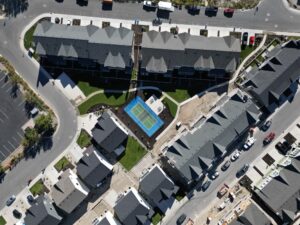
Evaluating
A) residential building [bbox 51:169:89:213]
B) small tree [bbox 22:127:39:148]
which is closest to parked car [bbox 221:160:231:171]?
residential building [bbox 51:169:89:213]

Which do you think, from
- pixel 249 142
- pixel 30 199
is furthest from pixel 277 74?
pixel 30 199

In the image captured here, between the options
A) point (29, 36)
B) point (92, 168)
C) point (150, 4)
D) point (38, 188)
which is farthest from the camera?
point (38, 188)

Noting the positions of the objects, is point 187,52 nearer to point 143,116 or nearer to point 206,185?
point 143,116

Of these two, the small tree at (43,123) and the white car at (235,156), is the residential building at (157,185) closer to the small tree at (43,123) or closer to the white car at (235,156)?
the white car at (235,156)

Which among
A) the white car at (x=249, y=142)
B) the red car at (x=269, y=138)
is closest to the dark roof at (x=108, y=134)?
the white car at (x=249, y=142)

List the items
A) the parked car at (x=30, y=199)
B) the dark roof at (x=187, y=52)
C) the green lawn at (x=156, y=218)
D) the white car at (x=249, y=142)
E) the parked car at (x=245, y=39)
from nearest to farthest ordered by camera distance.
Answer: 1. the dark roof at (x=187, y=52)
2. the parked car at (x=245, y=39)
3. the white car at (x=249, y=142)
4. the parked car at (x=30, y=199)
5. the green lawn at (x=156, y=218)

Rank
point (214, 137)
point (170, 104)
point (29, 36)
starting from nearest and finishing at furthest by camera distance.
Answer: point (214, 137) → point (29, 36) → point (170, 104)

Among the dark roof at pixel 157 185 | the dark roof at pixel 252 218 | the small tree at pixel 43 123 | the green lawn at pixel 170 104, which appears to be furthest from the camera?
the green lawn at pixel 170 104

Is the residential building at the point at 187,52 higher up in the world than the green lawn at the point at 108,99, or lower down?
higher up
